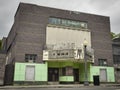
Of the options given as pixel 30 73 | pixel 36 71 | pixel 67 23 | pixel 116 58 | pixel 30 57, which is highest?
pixel 67 23

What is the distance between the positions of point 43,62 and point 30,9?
9.77 meters

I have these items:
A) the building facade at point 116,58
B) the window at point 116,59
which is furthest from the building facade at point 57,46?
the window at point 116,59

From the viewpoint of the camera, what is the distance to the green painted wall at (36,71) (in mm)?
30884

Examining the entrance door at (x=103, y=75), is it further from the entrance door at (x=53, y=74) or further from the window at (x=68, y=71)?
the entrance door at (x=53, y=74)

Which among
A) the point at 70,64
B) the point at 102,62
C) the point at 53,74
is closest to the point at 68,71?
the point at 70,64

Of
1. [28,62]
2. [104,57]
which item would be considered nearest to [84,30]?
[104,57]

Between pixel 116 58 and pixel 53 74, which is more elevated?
pixel 116 58

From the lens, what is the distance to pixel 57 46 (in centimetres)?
3294

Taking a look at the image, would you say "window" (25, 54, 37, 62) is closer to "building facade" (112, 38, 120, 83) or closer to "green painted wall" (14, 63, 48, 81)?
"green painted wall" (14, 63, 48, 81)

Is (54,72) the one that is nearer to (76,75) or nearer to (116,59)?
(76,75)

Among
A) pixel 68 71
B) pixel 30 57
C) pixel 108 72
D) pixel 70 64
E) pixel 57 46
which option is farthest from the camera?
pixel 108 72

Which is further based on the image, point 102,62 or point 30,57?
point 102,62

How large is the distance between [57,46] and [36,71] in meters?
5.57

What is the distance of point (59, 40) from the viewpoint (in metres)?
34.8
